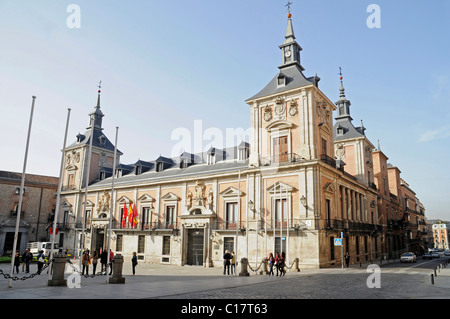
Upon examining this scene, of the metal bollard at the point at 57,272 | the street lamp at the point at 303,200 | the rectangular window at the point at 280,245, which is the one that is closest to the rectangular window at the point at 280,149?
the street lamp at the point at 303,200

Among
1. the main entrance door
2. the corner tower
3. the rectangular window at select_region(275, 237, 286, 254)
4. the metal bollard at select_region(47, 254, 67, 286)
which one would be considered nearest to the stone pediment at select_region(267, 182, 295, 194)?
the corner tower

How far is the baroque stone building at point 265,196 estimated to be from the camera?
90.2 ft

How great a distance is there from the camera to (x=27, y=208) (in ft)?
160

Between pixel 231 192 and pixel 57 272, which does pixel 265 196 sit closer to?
pixel 231 192

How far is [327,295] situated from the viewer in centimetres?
1315

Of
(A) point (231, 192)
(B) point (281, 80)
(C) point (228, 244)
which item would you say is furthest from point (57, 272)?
(B) point (281, 80)

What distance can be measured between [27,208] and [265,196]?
126 ft

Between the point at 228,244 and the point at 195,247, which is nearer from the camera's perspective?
the point at 228,244

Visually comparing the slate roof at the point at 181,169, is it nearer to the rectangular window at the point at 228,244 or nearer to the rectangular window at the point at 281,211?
the rectangular window at the point at 281,211

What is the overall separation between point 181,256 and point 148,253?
530 centimetres

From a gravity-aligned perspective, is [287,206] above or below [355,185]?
below

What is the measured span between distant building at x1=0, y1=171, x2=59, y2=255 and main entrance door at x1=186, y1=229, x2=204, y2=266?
88.6ft
